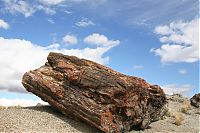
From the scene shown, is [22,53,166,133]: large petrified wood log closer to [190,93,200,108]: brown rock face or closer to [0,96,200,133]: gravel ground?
[0,96,200,133]: gravel ground

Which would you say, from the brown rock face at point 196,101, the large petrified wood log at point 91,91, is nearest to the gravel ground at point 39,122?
the large petrified wood log at point 91,91

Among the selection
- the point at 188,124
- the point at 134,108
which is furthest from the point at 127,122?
the point at 188,124

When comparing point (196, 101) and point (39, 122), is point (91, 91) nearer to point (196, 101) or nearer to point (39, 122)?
point (39, 122)

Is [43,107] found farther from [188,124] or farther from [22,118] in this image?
[188,124]

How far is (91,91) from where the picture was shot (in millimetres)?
17031

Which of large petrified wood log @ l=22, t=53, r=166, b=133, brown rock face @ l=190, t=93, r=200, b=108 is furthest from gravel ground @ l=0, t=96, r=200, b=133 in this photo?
brown rock face @ l=190, t=93, r=200, b=108

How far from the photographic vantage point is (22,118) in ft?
54.1

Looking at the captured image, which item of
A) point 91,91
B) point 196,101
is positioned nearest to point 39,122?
point 91,91

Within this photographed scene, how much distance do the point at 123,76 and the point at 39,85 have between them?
13.3 feet

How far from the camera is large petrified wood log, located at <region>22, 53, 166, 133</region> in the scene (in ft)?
54.6

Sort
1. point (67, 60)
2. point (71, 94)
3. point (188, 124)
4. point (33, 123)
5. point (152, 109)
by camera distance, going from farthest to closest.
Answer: point (188, 124), point (152, 109), point (67, 60), point (71, 94), point (33, 123)

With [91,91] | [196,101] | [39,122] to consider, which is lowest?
[39,122]

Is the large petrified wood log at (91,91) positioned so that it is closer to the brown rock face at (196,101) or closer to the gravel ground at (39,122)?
the gravel ground at (39,122)

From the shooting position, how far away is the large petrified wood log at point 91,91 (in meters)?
16.7
